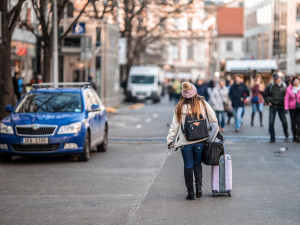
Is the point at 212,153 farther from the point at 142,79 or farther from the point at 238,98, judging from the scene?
the point at 142,79

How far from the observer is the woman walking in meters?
9.35

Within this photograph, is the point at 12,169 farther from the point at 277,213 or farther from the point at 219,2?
the point at 219,2

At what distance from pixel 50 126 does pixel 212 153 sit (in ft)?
17.0

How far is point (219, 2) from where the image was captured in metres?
47.0

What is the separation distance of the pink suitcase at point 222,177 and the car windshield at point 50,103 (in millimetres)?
5774

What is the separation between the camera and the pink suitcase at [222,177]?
9539 millimetres

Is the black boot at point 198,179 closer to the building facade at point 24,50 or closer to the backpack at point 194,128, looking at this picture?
the backpack at point 194,128

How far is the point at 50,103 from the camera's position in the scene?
1498cm

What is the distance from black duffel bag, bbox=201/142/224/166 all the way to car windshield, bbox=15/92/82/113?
578cm

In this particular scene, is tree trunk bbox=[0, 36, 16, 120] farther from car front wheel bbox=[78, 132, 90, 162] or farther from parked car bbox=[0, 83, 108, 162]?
car front wheel bbox=[78, 132, 90, 162]

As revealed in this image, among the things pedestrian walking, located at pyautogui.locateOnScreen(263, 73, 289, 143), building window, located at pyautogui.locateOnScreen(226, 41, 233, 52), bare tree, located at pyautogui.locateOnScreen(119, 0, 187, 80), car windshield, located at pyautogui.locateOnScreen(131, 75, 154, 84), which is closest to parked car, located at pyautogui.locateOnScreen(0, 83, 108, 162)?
pedestrian walking, located at pyautogui.locateOnScreen(263, 73, 289, 143)

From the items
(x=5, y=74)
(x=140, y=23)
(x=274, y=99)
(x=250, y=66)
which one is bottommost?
(x=274, y=99)

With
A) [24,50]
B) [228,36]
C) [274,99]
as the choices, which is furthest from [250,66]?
[228,36]

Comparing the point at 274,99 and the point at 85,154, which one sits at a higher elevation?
the point at 274,99
